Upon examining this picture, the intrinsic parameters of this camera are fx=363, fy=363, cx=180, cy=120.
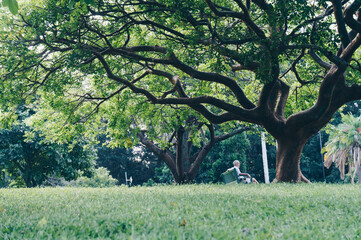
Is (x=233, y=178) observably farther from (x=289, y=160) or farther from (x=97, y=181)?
(x=97, y=181)

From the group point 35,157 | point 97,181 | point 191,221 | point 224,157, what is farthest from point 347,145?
point 191,221

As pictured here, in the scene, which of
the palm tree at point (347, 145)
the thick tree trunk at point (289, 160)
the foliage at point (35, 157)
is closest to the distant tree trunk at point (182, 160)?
the thick tree trunk at point (289, 160)

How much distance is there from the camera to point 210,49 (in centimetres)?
1090

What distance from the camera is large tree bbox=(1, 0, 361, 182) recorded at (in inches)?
397

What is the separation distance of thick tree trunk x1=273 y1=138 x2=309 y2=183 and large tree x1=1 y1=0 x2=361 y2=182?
0.13 ft

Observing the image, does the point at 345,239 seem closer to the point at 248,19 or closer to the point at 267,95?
the point at 248,19

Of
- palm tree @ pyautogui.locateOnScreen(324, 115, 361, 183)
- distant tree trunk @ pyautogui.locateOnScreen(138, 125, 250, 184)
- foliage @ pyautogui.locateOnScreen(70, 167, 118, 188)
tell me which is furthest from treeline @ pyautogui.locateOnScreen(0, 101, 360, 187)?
foliage @ pyautogui.locateOnScreen(70, 167, 118, 188)

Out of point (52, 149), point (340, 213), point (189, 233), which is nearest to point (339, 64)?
point (340, 213)

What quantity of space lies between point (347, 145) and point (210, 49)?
27388 millimetres

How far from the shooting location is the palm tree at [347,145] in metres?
33.4

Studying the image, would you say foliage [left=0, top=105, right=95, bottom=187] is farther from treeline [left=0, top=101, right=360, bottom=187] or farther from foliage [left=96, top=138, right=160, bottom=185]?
foliage [left=96, top=138, right=160, bottom=185]

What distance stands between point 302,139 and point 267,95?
2749mm

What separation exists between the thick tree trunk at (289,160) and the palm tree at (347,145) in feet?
68.3

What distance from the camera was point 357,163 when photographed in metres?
33.8
